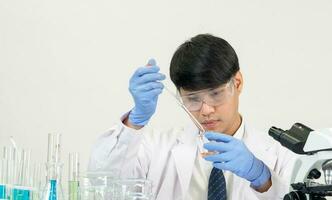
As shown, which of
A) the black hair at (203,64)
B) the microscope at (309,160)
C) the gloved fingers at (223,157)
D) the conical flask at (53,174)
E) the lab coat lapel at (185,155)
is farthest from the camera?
the lab coat lapel at (185,155)

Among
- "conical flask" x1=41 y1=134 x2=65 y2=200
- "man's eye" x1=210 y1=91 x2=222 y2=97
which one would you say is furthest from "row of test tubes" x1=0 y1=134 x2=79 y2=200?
"man's eye" x1=210 y1=91 x2=222 y2=97

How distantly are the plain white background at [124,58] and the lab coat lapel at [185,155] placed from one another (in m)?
0.51

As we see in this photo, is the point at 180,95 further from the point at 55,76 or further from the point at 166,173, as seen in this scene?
the point at 55,76

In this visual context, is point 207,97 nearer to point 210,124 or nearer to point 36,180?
point 210,124

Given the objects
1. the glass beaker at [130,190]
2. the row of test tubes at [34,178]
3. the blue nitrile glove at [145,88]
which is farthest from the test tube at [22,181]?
the blue nitrile glove at [145,88]

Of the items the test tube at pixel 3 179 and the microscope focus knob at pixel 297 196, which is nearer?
the microscope focus knob at pixel 297 196

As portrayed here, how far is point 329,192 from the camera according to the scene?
4.80 feet

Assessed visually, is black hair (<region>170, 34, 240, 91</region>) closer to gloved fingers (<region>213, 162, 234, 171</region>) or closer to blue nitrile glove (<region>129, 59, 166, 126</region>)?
blue nitrile glove (<region>129, 59, 166, 126</region>)

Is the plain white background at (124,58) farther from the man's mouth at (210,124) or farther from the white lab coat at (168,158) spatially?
the man's mouth at (210,124)

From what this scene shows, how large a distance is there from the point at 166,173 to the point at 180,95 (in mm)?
432

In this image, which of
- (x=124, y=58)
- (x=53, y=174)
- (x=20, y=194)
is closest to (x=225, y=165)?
(x=53, y=174)

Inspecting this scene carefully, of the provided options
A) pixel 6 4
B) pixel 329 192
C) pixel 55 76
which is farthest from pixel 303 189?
pixel 6 4

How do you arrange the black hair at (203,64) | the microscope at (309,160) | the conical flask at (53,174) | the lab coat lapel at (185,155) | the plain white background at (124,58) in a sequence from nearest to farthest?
the microscope at (309,160)
the conical flask at (53,174)
the black hair at (203,64)
the lab coat lapel at (185,155)
the plain white background at (124,58)

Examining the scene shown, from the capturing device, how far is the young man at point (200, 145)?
6.70 ft
